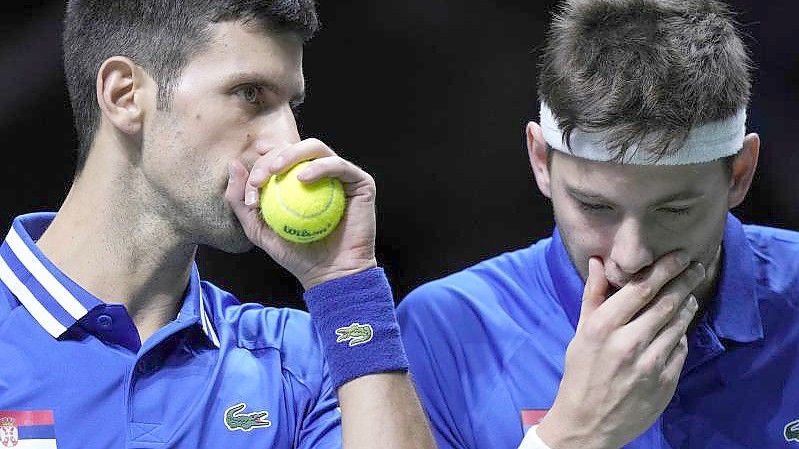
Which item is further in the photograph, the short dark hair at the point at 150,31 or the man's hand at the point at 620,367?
the short dark hair at the point at 150,31

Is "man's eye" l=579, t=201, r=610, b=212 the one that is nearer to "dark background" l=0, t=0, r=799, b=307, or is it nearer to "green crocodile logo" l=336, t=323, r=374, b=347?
"green crocodile logo" l=336, t=323, r=374, b=347

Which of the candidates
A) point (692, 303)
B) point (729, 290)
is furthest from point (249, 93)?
Result: point (729, 290)

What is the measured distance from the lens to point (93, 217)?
338 cm

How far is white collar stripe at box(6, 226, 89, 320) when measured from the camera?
3262mm

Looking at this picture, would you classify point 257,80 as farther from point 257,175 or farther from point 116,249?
point 116,249

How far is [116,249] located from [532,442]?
1080 millimetres

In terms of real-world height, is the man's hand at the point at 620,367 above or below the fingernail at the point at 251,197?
below

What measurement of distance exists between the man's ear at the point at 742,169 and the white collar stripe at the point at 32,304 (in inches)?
63.3

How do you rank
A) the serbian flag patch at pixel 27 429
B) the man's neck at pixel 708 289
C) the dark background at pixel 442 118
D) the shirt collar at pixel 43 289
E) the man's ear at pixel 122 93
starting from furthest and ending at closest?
the dark background at pixel 442 118 → the man's neck at pixel 708 289 → the man's ear at pixel 122 93 → the shirt collar at pixel 43 289 → the serbian flag patch at pixel 27 429

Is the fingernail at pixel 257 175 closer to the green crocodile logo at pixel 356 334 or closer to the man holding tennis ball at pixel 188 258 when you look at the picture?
the man holding tennis ball at pixel 188 258

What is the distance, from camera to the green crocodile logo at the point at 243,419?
130 inches

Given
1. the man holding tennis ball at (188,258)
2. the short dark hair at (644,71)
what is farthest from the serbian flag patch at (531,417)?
the short dark hair at (644,71)

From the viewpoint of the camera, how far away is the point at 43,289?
328 cm

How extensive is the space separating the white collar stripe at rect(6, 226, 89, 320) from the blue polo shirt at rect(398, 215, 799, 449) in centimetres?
81
